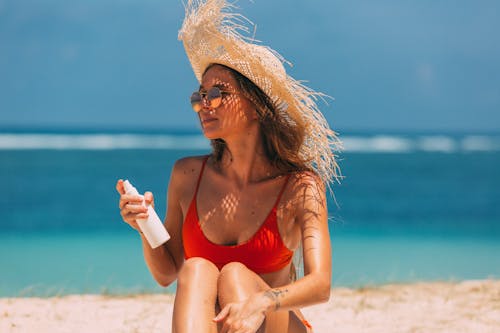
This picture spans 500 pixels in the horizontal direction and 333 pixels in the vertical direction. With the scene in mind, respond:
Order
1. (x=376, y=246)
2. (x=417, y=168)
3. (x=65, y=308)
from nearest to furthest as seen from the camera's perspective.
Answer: (x=65, y=308)
(x=376, y=246)
(x=417, y=168)

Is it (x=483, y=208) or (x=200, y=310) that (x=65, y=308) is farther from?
(x=483, y=208)

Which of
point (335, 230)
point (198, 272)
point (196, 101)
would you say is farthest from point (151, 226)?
point (335, 230)

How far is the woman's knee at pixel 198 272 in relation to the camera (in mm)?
2615

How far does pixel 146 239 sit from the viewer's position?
2.70 meters

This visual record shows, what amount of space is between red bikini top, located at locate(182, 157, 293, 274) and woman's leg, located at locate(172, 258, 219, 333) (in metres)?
0.13

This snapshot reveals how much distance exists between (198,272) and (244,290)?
20 centimetres

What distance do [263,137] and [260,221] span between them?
1.24 feet

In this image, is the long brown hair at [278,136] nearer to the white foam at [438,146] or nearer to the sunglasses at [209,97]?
the sunglasses at [209,97]

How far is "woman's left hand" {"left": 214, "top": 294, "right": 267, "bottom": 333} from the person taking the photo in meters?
2.38

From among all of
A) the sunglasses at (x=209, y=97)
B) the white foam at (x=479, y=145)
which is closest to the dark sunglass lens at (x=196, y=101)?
the sunglasses at (x=209, y=97)

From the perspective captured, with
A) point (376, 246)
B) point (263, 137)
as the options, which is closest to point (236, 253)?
point (263, 137)

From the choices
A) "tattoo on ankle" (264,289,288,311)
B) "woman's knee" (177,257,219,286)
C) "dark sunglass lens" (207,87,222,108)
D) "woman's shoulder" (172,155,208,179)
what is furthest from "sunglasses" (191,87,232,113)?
"tattoo on ankle" (264,289,288,311)

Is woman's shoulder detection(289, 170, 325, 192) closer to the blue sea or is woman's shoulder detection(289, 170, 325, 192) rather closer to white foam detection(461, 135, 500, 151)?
the blue sea

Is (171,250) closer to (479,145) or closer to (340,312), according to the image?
(340,312)
